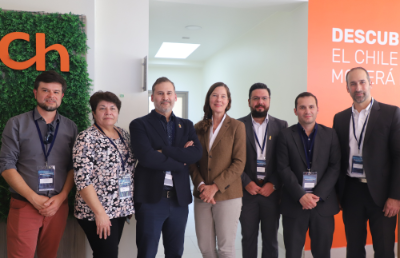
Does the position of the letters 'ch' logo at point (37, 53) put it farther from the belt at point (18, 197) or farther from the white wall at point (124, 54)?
the belt at point (18, 197)

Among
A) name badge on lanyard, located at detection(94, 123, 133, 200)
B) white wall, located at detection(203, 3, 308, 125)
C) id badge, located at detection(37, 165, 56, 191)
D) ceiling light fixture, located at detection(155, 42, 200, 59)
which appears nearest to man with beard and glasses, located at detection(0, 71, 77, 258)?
id badge, located at detection(37, 165, 56, 191)

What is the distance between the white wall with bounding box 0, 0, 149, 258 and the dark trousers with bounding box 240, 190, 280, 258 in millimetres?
1293

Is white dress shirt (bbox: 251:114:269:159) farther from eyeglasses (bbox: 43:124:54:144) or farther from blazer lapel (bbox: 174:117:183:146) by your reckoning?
Answer: eyeglasses (bbox: 43:124:54:144)

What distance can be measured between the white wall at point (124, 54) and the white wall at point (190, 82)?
6.36m

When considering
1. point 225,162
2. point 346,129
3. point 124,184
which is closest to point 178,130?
point 225,162

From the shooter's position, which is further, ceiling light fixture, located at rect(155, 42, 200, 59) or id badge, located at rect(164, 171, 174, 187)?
ceiling light fixture, located at rect(155, 42, 200, 59)

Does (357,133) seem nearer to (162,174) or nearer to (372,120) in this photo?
(372,120)

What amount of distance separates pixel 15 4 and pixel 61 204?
6.68 feet

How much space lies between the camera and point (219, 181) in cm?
246

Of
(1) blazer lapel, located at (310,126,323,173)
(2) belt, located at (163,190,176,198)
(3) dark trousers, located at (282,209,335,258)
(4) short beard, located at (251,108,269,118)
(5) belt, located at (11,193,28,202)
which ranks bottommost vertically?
(3) dark trousers, located at (282,209,335,258)

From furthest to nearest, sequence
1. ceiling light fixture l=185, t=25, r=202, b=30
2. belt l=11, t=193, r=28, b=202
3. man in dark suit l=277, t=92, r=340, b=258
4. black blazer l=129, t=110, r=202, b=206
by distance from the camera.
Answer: ceiling light fixture l=185, t=25, r=202, b=30
man in dark suit l=277, t=92, r=340, b=258
belt l=11, t=193, r=28, b=202
black blazer l=129, t=110, r=202, b=206

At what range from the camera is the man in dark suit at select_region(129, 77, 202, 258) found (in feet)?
7.57

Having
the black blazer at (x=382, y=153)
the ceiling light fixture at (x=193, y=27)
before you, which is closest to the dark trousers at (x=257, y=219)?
the black blazer at (x=382, y=153)

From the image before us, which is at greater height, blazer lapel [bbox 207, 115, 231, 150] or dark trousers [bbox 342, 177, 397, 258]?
blazer lapel [bbox 207, 115, 231, 150]
